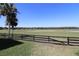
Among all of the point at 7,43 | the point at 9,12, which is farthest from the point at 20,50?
the point at 9,12

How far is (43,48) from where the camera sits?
3568 millimetres

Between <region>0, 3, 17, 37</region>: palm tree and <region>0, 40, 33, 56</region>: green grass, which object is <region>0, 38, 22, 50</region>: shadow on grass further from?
<region>0, 3, 17, 37</region>: palm tree

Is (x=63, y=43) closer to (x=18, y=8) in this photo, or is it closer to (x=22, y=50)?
(x=22, y=50)

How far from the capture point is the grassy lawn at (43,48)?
3.45 meters

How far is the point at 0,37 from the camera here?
11.7 ft

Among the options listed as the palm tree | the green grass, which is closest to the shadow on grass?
the green grass

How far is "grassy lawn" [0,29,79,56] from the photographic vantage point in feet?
11.3

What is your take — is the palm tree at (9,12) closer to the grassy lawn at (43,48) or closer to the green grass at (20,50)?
the grassy lawn at (43,48)

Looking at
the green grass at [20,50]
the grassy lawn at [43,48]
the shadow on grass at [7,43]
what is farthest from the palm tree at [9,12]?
the green grass at [20,50]

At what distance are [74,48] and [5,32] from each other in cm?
131

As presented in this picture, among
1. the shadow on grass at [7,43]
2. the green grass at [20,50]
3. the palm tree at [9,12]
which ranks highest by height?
the palm tree at [9,12]

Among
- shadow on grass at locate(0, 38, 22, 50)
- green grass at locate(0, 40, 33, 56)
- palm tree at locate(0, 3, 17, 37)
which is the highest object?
palm tree at locate(0, 3, 17, 37)

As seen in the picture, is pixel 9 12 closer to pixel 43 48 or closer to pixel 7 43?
pixel 7 43

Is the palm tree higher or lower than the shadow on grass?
higher
